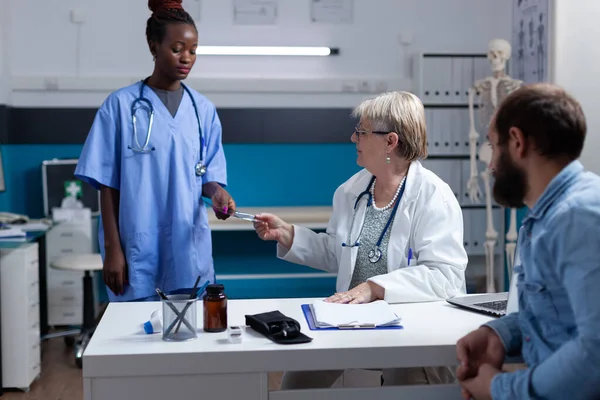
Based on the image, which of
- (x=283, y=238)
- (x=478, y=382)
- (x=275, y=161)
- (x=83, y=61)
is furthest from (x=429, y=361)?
(x=83, y=61)

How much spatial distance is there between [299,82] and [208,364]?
3668mm

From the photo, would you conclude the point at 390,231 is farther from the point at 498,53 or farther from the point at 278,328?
the point at 498,53

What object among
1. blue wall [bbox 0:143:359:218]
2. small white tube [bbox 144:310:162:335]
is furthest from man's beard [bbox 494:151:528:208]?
blue wall [bbox 0:143:359:218]

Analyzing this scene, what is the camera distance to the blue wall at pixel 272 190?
16.6 feet

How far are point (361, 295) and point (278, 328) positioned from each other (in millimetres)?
396

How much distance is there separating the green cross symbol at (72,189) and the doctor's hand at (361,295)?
3018 mm

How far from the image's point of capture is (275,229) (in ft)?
7.84

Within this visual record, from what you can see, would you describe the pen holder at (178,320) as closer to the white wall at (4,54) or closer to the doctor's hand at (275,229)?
the doctor's hand at (275,229)

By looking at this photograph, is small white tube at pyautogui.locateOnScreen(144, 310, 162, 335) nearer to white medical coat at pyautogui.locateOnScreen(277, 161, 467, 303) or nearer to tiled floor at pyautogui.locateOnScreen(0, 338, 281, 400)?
white medical coat at pyautogui.locateOnScreen(277, 161, 467, 303)

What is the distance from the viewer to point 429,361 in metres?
1.61

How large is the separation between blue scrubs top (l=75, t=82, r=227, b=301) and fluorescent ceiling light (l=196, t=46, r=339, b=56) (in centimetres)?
266

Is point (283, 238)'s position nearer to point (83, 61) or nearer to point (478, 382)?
point (478, 382)

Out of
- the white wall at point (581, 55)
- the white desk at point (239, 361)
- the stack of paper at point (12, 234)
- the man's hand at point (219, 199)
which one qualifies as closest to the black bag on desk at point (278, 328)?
the white desk at point (239, 361)

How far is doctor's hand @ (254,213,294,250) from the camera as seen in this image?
7.78 feet
